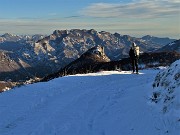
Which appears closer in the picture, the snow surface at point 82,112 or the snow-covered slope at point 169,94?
the snow-covered slope at point 169,94

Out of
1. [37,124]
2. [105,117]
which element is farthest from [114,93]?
[37,124]

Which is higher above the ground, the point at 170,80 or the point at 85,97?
the point at 170,80

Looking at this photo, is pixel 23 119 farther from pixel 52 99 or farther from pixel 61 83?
pixel 61 83

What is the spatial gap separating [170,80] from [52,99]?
875 cm

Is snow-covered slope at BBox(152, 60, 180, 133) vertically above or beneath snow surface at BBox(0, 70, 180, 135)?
above

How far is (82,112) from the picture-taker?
19.5 meters

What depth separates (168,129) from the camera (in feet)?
48.7

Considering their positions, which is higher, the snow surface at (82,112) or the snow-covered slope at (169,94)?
the snow-covered slope at (169,94)

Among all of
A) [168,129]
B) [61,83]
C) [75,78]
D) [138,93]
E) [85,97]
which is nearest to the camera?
[168,129]

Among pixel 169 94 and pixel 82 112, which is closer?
Answer: pixel 169 94

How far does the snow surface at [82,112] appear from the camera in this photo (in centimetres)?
1627

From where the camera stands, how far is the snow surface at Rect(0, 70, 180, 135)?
53.4ft

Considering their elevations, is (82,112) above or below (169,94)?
below

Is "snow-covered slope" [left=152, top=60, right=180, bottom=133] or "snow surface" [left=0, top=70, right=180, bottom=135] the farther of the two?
"snow surface" [left=0, top=70, right=180, bottom=135]
